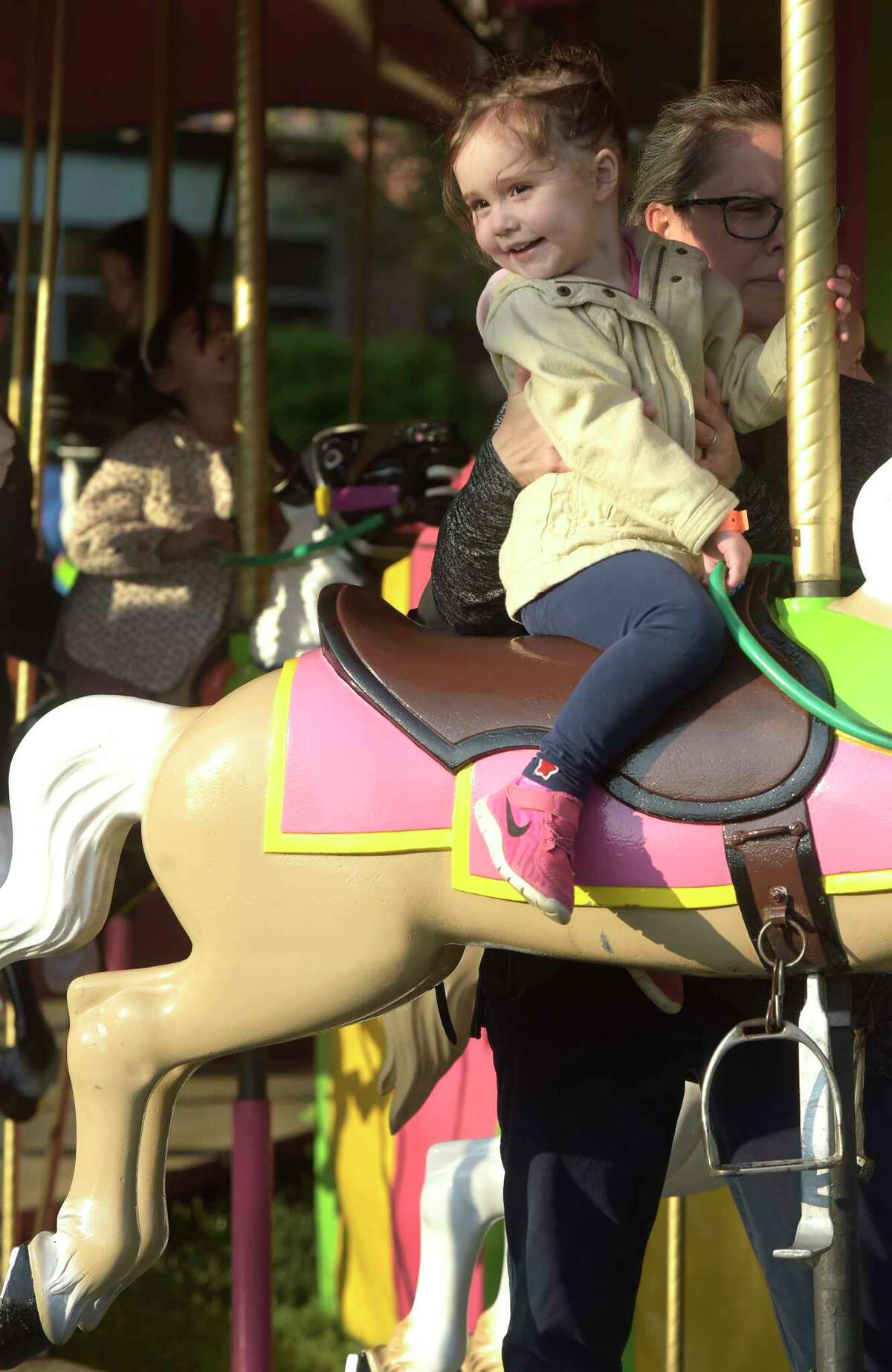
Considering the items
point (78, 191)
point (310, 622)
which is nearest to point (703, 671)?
point (310, 622)

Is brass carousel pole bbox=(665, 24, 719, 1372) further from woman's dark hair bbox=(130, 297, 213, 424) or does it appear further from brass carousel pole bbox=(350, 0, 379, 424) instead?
brass carousel pole bbox=(350, 0, 379, 424)

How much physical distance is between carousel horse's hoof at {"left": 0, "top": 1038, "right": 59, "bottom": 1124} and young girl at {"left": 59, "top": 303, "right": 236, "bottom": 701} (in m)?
0.63

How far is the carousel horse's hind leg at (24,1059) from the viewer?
295 cm

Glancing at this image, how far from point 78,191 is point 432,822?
12458mm

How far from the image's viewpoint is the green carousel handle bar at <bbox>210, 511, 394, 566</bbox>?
8.17 feet

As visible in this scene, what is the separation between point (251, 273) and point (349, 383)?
8031mm

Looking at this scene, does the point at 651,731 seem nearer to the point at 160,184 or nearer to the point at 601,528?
the point at 601,528

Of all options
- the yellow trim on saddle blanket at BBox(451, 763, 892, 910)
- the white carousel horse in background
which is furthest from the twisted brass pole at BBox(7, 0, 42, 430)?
the yellow trim on saddle blanket at BBox(451, 763, 892, 910)

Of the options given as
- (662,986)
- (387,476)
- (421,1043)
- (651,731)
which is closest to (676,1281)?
(421,1043)

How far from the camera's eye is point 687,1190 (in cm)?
206

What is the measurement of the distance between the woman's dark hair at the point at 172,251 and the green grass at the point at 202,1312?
1903 millimetres

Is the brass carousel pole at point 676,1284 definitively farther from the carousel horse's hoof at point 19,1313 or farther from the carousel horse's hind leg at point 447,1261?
the carousel horse's hoof at point 19,1313

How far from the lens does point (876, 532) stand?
1.42 m

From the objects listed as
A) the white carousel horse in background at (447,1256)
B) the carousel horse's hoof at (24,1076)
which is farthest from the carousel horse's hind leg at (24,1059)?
the white carousel horse in background at (447,1256)
